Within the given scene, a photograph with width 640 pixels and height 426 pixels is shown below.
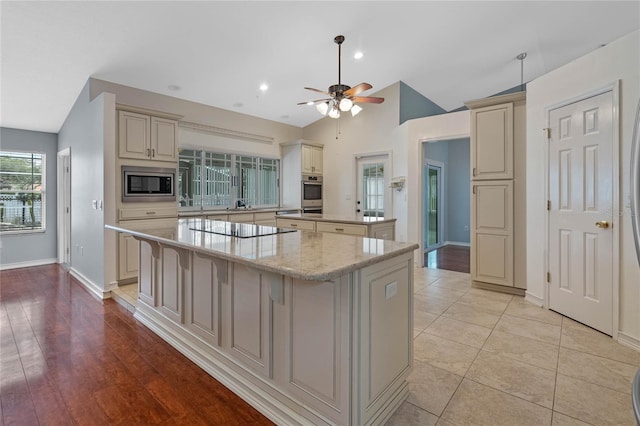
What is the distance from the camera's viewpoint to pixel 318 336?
1.56m

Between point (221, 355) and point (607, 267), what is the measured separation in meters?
3.13

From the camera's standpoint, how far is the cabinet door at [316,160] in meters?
6.56

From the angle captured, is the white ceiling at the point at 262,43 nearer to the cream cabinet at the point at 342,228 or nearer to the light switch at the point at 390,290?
the cream cabinet at the point at 342,228

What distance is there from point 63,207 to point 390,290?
605 centimetres

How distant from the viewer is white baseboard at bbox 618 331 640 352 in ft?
7.80

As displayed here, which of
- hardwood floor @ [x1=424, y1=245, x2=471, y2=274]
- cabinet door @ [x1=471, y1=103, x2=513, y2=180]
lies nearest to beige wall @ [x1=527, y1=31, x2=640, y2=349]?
cabinet door @ [x1=471, y1=103, x2=513, y2=180]

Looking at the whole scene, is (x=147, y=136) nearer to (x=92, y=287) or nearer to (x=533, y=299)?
(x=92, y=287)

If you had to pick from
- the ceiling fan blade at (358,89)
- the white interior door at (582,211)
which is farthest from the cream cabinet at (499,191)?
the ceiling fan blade at (358,89)

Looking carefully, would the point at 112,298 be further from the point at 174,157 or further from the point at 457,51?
the point at 457,51

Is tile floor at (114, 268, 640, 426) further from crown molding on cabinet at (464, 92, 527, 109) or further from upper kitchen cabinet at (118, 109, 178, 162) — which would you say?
crown molding on cabinet at (464, 92, 527, 109)

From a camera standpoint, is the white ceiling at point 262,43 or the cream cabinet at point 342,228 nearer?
the white ceiling at point 262,43

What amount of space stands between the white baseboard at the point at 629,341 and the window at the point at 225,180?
5.29 metres

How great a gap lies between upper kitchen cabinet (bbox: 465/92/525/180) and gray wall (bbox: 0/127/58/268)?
22.5 ft

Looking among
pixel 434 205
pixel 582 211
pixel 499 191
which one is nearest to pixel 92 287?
pixel 499 191
